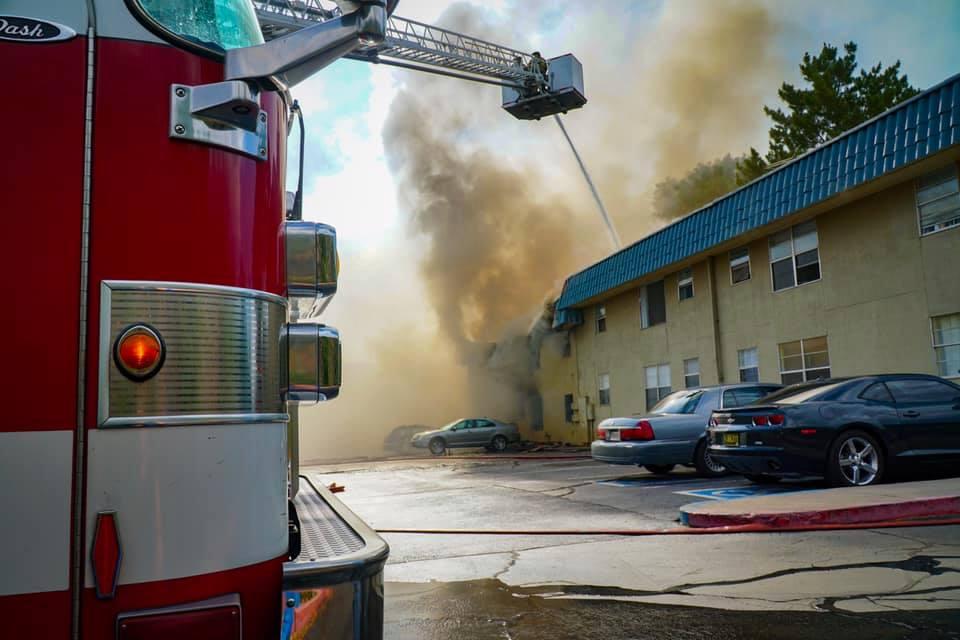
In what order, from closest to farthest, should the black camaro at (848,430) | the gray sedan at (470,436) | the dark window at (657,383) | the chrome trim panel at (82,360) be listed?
the chrome trim panel at (82,360) → the black camaro at (848,430) → the dark window at (657,383) → the gray sedan at (470,436)

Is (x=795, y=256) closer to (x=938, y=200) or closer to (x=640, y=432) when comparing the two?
(x=938, y=200)

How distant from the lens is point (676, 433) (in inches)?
451

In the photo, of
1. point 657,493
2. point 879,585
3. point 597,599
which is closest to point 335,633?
point 597,599

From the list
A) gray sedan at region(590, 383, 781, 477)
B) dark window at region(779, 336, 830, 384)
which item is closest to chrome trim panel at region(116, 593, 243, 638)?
gray sedan at region(590, 383, 781, 477)

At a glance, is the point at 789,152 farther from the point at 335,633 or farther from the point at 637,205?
the point at 335,633

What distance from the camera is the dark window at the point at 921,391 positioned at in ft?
30.4

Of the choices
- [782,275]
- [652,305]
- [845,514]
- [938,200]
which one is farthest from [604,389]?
[845,514]

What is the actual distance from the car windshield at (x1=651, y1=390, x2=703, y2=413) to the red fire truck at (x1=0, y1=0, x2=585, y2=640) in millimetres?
10225

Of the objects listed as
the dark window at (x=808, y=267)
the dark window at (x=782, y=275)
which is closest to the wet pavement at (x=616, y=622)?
the dark window at (x=808, y=267)

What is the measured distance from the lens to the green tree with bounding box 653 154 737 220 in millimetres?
46031

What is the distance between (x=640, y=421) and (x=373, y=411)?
28.4m

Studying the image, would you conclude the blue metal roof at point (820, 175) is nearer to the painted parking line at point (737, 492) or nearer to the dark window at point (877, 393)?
the dark window at point (877, 393)

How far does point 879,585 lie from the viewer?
463 cm

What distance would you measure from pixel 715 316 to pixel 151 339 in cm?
1907
